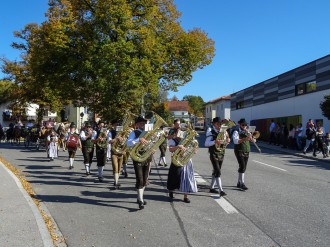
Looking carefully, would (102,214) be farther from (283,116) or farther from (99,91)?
(283,116)

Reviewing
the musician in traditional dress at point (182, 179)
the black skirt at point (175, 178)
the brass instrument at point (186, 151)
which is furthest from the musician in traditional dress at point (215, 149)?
the black skirt at point (175, 178)

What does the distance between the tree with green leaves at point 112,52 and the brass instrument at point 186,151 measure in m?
13.9

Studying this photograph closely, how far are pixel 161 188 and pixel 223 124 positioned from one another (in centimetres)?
247

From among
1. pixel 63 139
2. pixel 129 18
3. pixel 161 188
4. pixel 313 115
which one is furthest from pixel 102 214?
pixel 313 115

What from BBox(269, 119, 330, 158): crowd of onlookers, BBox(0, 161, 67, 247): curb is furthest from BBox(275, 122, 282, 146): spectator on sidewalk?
BBox(0, 161, 67, 247): curb

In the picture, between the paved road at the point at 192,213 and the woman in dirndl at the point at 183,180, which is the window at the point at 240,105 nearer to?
the paved road at the point at 192,213

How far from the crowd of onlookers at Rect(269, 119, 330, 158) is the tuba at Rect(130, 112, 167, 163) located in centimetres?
1427

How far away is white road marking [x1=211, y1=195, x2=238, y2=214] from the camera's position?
24.0 feet

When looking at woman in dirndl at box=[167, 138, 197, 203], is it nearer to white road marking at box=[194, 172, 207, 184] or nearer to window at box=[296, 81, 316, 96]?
white road marking at box=[194, 172, 207, 184]

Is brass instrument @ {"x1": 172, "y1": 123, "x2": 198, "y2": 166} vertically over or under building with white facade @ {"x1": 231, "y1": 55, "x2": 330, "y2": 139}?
under

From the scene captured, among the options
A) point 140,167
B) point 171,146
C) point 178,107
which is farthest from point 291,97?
point 178,107

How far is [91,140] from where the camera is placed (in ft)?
37.8

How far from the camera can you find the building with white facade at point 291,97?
91.2ft

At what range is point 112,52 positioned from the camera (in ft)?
69.3
